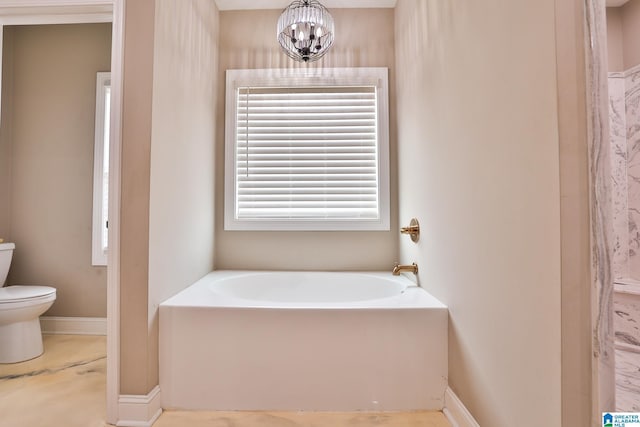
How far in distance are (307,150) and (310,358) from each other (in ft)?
5.13

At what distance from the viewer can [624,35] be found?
1.09 m

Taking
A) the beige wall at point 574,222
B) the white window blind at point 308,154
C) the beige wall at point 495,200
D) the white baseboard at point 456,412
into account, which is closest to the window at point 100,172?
the white window blind at point 308,154

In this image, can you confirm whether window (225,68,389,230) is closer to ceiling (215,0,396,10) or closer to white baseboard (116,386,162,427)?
ceiling (215,0,396,10)

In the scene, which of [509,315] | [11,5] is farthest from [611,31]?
[11,5]

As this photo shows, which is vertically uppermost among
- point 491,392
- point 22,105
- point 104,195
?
point 22,105

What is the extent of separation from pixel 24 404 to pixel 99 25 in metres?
2.69

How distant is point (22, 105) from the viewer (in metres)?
2.66

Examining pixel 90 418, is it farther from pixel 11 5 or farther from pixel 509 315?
pixel 11 5

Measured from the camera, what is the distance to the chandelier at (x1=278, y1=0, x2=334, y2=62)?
6.85 ft

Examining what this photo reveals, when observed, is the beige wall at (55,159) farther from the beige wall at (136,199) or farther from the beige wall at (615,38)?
the beige wall at (615,38)

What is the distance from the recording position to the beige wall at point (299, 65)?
259cm

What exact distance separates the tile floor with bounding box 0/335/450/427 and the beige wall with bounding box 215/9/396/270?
43.1 inches

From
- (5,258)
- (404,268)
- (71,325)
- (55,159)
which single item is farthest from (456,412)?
(55,159)

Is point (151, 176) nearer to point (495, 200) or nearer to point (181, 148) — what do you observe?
point (181, 148)
